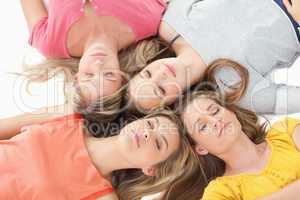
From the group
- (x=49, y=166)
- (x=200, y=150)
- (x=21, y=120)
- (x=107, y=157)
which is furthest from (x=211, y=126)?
(x=21, y=120)

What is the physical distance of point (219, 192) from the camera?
1389 millimetres

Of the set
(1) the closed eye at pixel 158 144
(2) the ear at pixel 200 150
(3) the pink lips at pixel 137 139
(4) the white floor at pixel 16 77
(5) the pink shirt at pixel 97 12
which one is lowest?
(2) the ear at pixel 200 150

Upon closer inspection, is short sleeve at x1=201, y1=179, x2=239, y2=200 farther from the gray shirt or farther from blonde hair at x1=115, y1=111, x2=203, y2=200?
the gray shirt

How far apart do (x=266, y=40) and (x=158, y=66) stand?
0.33 metres

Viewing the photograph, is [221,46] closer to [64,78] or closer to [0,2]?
[64,78]

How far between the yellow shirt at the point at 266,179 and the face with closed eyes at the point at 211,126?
90 millimetres

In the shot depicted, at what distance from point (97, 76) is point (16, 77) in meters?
0.33

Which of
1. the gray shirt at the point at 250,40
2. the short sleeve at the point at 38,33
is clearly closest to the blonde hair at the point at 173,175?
the gray shirt at the point at 250,40

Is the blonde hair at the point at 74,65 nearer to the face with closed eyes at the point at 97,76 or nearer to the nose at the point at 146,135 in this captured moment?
the face with closed eyes at the point at 97,76

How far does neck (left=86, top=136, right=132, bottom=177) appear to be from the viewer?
1.50 meters

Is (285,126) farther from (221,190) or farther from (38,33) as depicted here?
(38,33)

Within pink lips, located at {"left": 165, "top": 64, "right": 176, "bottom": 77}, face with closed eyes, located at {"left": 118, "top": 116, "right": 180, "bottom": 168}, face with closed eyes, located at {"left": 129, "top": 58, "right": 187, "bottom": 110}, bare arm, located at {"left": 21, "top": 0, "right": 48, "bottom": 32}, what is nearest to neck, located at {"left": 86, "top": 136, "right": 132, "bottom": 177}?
face with closed eyes, located at {"left": 118, "top": 116, "right": 180, "bottom": 168}

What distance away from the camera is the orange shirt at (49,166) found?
4.64ft

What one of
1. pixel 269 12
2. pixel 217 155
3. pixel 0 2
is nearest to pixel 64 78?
pixel 0 2
